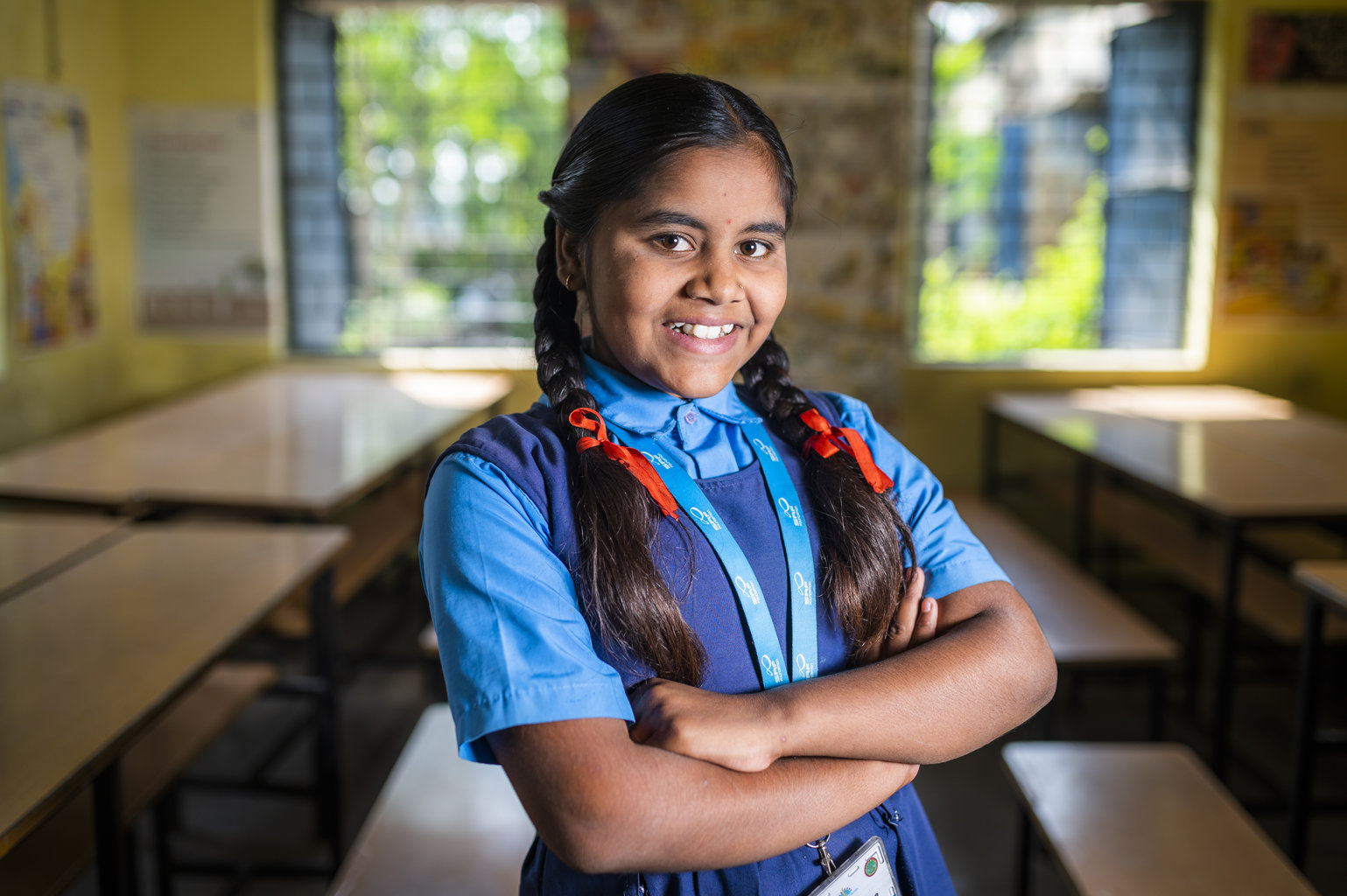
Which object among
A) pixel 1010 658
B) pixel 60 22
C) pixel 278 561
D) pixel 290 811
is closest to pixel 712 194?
pixel 1010 658

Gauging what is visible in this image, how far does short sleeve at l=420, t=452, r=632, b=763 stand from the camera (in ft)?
2.94

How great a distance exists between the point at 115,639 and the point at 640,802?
Answer: 1.31m

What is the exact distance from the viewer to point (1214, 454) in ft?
10.8

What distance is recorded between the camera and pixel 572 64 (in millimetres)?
4301

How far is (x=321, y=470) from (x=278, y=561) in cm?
65

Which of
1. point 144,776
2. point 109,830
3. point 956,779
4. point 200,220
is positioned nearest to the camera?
point 109,830

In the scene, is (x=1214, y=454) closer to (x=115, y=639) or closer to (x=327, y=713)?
(x=327, y=713)

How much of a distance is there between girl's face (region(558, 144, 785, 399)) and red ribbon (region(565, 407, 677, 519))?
7 centimetres

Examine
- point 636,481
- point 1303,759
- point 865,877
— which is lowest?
point 1303,759

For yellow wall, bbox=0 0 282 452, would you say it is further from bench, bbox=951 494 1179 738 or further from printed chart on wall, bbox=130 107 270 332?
bench, bbox=951 494 1179 738

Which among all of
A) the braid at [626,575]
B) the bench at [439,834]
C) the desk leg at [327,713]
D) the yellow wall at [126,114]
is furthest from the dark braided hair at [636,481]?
the yellow wall at [126,114]

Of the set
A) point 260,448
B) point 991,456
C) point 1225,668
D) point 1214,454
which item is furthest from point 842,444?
point 991,456

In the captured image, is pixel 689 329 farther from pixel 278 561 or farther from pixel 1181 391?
pixel 1181 391

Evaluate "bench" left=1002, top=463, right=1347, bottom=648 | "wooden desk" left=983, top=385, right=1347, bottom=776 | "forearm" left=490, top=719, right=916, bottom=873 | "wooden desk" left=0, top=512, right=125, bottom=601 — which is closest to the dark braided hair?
"forearm" left=490, top=719, right=916, bottom=873
